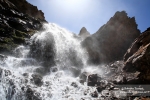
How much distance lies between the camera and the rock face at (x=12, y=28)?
3086 centimetres

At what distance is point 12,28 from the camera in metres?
36.5

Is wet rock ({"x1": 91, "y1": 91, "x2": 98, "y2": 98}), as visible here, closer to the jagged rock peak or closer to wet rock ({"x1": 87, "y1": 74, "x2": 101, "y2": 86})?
wet rock ({"x1": 87, "y1": 74, "x2": 101, "y2": 86})

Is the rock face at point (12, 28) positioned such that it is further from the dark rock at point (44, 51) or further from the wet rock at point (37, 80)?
the wet rock at point (37, 80)

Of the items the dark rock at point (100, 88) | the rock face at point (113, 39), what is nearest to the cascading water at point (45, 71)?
the dark rock at point (100, 88)

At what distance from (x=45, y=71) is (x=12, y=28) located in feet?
55.2

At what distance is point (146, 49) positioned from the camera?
22312 mm

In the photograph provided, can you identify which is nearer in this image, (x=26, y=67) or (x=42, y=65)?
(x=26, y=67)

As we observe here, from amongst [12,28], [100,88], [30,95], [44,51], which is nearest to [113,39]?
[44,51]

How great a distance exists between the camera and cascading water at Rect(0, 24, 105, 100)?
18.8 m

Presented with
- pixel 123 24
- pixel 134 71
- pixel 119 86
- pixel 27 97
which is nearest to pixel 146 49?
pixel 134 71

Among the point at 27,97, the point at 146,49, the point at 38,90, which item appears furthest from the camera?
the point at 146,49

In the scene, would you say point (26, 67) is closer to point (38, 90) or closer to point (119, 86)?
point (38, 90)

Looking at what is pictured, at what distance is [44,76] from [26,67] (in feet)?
10.9

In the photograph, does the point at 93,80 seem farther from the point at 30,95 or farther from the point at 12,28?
the point at 12,28
